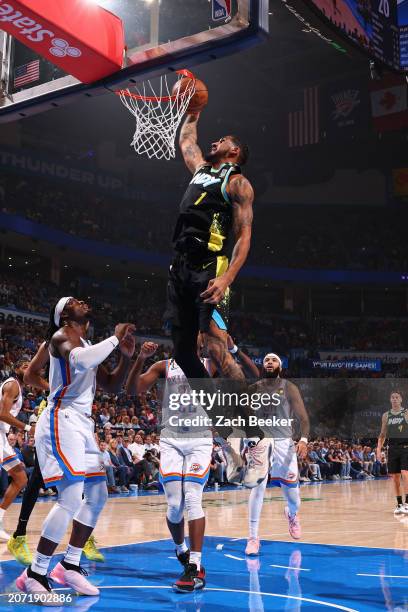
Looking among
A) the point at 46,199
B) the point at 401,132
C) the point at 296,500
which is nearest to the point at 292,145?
the point at 401,132

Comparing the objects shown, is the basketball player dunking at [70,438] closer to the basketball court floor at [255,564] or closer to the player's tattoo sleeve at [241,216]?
the basketball court floor at [255,564]

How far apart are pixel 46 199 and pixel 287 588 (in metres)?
26.2

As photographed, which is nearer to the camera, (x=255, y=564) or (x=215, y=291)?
(x=215, y=291)

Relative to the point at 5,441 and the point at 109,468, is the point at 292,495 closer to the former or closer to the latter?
the point at 5,441

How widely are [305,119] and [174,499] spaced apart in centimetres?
2614

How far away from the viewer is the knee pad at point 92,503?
5.48 metres

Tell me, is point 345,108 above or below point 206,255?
above

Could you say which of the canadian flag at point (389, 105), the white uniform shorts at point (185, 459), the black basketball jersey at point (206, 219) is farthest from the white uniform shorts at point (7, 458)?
the canadian flag at point (389, 105)

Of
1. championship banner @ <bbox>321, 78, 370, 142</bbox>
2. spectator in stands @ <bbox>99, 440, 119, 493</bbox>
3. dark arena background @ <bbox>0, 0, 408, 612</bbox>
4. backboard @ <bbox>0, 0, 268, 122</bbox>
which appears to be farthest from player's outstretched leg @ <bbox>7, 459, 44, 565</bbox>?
championship banner @ <bbox>321, 78, 370, 142</bbox>

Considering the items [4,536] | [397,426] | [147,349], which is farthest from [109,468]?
[147,349]

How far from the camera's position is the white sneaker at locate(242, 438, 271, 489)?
21.6 ft

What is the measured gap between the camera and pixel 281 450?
8.02m

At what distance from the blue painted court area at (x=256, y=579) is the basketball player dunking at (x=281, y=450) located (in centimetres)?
30

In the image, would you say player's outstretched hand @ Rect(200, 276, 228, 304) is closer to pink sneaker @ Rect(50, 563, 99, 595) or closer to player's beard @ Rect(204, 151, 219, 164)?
player's beard @ Rect(204, 151, 219, 164)
